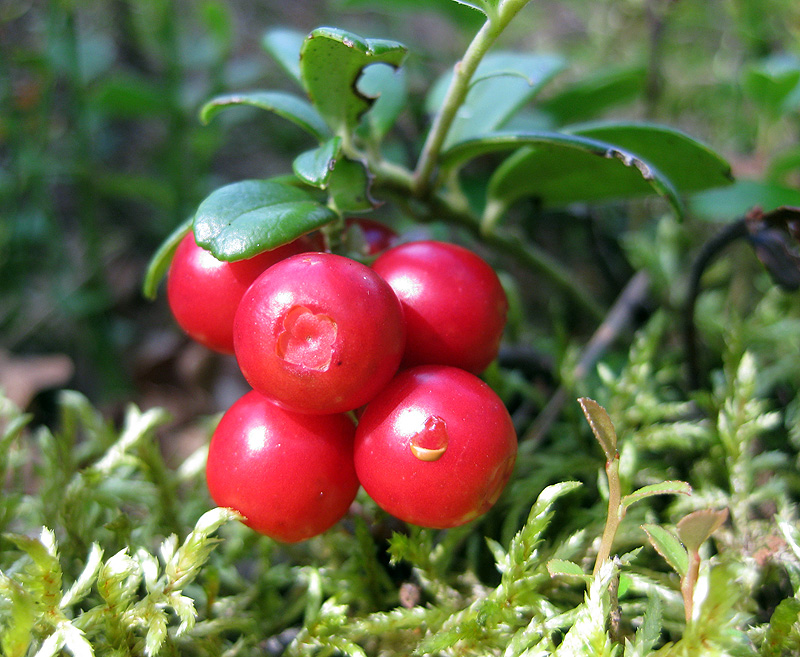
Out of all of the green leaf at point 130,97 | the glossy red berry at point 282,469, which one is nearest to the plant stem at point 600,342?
the glossy red berry at point 282,469

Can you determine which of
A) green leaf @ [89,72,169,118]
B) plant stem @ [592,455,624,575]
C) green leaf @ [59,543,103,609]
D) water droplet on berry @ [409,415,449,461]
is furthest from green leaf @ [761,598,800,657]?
green leaf @ [89,72,169,118]

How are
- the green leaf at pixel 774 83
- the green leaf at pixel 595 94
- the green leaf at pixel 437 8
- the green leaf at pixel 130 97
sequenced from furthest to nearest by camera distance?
the green leaf at pixel 130 97 → the green leaf at pixel 437 8 → the green leaf at pixel 595 94 → the green leaf at pixel 774 83

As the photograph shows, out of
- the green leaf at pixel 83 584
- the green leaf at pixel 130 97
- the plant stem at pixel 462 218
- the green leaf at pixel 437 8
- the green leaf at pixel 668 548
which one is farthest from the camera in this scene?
the green leaf at pixel 130 97

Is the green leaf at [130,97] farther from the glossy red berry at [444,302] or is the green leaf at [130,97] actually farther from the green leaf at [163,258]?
the glossy red berry at [444,302]

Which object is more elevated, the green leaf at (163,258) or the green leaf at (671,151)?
the green leaf at (671,151)

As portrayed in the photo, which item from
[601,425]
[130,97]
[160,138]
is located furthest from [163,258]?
[160,138]

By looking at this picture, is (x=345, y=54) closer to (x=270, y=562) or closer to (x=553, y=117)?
(x=270, y=562)

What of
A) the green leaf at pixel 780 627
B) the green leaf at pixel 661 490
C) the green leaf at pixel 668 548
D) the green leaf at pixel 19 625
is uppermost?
the green leaf at pixel 661 490

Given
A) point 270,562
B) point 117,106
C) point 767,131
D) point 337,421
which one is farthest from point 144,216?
point 767,131

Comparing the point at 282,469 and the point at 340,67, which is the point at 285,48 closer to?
the point at 340,67
